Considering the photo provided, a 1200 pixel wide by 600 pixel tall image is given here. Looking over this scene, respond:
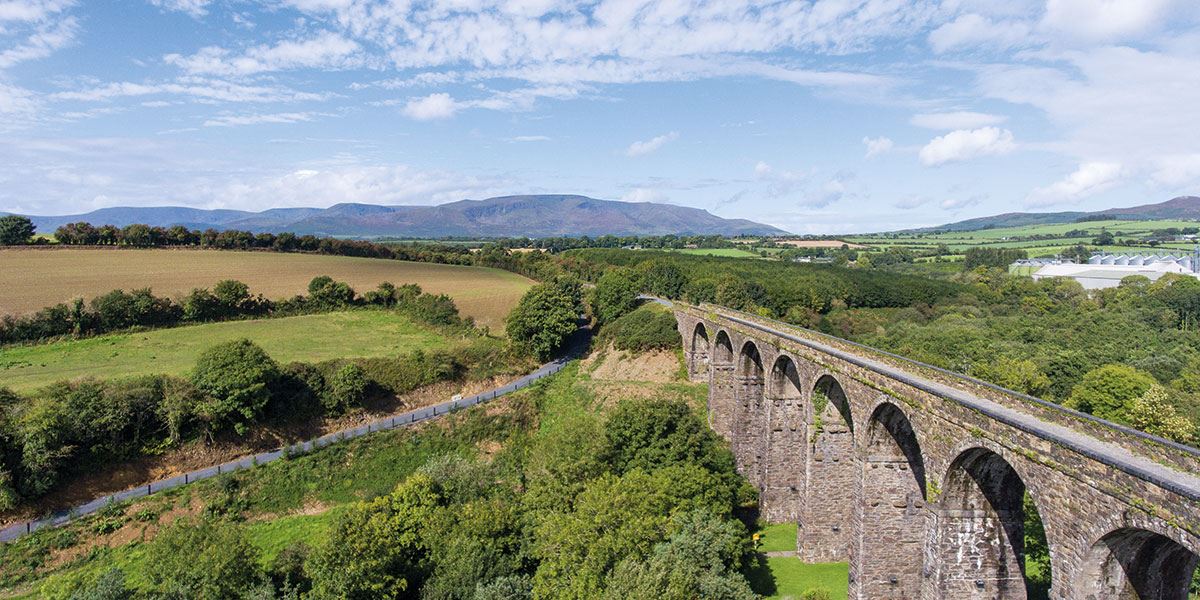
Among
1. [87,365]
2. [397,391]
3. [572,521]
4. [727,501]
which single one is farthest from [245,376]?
[727,501]

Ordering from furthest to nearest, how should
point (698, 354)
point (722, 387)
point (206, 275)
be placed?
point (206, 275), point (698, 354), point (722, 387)

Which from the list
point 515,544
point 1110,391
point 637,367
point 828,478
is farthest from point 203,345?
point 1110,391

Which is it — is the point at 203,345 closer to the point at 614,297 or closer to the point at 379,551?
the point at 379,551

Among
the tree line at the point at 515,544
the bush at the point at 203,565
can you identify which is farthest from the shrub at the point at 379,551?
the bush at the point at 203,565

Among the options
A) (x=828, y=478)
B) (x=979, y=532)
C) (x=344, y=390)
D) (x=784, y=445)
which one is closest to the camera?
(x=979, y=532)

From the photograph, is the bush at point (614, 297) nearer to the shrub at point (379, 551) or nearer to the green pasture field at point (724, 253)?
the shrub at point (379, 551)

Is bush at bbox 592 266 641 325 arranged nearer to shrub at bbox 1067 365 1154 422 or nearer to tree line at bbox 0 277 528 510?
tree line at bbox 0 277 528 510

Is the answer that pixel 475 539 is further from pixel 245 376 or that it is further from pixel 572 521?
pixel 245 376

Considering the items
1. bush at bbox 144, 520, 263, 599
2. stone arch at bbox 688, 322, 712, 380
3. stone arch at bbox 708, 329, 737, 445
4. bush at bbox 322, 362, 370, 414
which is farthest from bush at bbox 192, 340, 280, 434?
stone arch at bbox 688, 322, 712, 380
